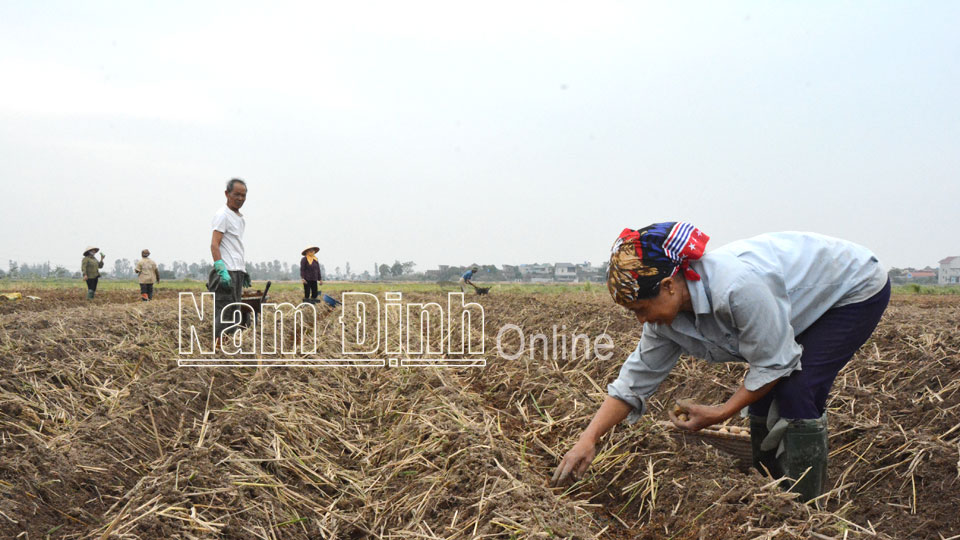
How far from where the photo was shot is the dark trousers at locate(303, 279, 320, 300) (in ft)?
42.7

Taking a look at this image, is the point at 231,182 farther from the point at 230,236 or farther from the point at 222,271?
the point at 222,271

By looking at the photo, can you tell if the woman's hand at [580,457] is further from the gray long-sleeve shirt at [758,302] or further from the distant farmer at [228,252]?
the distant farmer at [228,252]

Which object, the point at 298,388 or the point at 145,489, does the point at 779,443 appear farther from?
the point at 298,388

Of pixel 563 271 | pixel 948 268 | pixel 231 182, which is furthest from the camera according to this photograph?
pixel 563 271

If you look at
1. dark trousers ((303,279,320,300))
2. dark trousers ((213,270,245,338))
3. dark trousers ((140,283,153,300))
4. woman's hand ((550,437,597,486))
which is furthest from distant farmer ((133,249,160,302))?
woman's hand ((550,437,597,486))

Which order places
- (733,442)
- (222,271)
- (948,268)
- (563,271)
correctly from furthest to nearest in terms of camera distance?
(563,271) < (948,268) < (222,271) < (733,442)

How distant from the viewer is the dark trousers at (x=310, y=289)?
13019 millimetres

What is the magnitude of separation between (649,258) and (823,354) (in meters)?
0.90

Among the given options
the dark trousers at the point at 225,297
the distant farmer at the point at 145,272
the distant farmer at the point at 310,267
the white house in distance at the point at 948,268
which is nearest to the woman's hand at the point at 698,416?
the dark trousers at the point at 225,297

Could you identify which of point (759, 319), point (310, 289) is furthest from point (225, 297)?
point (310, 289)

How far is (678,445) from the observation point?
315 cm

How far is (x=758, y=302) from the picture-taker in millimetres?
1945

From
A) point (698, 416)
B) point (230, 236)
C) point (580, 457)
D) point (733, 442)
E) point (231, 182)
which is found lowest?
point (733, 442)

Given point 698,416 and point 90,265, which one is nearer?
point 698,416
